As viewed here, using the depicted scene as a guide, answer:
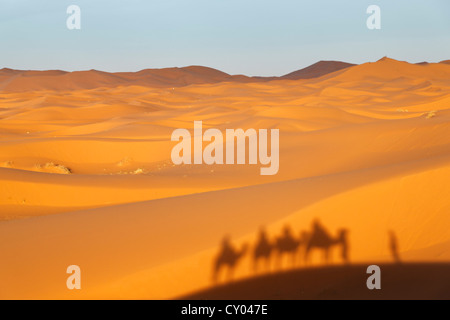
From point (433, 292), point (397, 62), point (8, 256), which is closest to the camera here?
point (433, 292)

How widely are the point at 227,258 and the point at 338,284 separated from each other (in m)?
0.97

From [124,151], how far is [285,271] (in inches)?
464

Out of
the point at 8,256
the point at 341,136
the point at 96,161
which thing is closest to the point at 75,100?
the point at 96,161

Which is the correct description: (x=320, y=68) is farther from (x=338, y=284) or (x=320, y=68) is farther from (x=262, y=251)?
(x=338, y=284)

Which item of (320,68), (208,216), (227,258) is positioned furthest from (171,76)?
(227,258)

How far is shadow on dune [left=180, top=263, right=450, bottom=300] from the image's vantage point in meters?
3.95

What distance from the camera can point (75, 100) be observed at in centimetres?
3828

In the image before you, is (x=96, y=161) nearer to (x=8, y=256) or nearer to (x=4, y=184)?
(x=4, y=184)

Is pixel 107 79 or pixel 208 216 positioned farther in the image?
pixel 107 79

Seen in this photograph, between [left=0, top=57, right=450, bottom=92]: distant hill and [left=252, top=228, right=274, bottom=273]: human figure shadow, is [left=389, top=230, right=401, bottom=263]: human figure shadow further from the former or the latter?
[left=0, top=57, right=450, bottom=92]: distant hill

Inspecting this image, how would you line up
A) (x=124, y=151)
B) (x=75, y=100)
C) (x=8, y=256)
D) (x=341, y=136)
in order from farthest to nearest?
(x=75, y=100)
(x=124, y=151)
(x=341, y=136)
(x=8, y=256)

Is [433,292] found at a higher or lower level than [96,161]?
lower

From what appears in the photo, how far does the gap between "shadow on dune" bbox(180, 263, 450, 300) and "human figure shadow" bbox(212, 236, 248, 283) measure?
11 cm

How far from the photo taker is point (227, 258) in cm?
427
